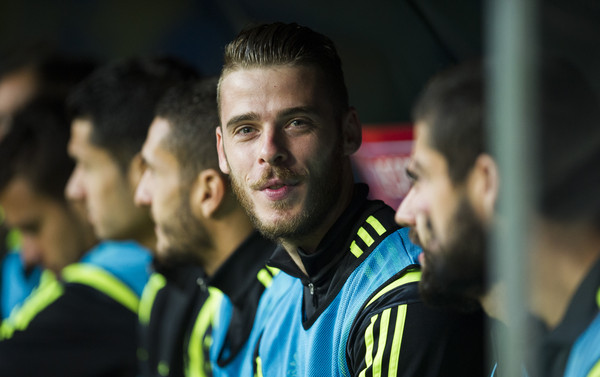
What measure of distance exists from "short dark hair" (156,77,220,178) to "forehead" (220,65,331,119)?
406 millimetres

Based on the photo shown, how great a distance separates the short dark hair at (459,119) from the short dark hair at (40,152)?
1821 mm

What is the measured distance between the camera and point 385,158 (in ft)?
8.51

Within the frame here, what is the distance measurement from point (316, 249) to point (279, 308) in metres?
0.24

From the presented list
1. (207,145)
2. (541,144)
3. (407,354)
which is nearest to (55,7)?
(207,145)

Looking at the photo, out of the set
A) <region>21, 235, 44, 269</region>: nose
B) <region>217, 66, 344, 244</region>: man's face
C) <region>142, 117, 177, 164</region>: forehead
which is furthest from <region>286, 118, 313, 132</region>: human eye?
<region>21, 235, 44, 269</region>: nose

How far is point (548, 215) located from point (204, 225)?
1.07m

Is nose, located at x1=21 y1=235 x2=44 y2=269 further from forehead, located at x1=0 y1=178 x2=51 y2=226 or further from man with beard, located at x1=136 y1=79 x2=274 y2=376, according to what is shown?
man with beard, located at x1=136 y1=79 x2=274 y2=376

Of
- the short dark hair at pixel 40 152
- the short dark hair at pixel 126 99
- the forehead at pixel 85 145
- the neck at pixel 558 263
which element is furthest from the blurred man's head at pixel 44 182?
the neck at pixel 558 263

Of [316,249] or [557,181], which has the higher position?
[557,181]

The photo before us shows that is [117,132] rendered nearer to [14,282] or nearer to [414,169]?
[414,169]

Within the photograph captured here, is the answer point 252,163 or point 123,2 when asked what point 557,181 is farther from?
point 123,2

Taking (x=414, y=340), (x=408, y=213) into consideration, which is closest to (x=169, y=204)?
(x=408, y=213)

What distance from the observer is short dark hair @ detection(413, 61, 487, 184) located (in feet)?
4.17

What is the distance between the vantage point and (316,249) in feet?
4.78
